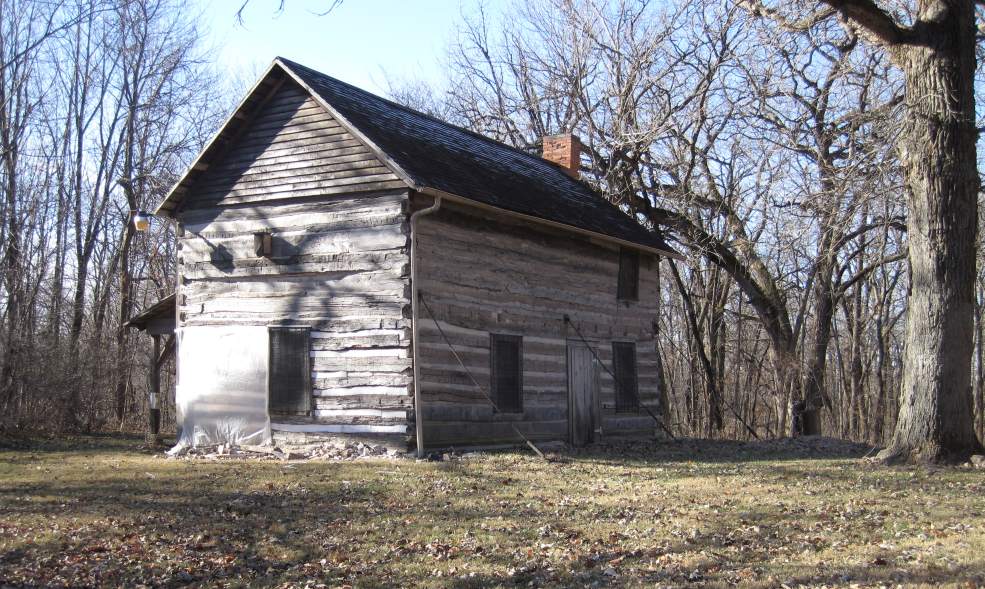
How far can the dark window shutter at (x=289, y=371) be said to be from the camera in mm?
15984

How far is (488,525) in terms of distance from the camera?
9680 millimetres

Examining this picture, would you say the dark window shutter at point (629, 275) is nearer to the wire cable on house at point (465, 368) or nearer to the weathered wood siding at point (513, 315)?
the weathered wood siding at point (513, 315)

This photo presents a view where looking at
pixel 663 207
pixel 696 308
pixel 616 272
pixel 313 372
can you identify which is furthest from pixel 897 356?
pixel 313 372

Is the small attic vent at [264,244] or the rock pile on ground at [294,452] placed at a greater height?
the small attic vent at [264,244]

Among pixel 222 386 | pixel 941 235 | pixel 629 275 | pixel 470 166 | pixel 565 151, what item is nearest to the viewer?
pixel 941 235

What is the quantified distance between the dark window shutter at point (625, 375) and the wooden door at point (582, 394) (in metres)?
0.87

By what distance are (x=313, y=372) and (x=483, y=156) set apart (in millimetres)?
6686

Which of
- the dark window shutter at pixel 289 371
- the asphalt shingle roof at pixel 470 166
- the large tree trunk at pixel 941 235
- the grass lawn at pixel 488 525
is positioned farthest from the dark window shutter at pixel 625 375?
the large tree trunk at pixel 941 235

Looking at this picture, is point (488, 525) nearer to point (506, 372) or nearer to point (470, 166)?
point (506, 372)

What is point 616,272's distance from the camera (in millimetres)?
20281

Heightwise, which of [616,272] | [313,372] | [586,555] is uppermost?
[616,272]

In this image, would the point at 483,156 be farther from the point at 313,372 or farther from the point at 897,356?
the point at 897,356

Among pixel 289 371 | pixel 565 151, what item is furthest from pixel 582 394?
pixel 565 151

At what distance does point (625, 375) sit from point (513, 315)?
4238mm
